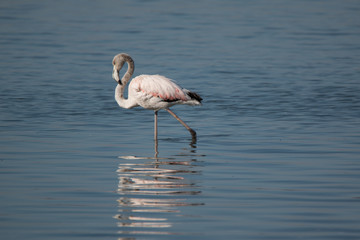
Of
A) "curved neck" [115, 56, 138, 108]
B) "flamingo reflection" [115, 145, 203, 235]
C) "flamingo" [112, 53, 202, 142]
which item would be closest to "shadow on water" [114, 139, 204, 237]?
"flamingo reflection" [115, 145, 203, 235]

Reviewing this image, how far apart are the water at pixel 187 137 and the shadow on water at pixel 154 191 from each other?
17 mm

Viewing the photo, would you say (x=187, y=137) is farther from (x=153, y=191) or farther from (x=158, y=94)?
(x=153, y=191)

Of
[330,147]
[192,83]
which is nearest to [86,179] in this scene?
[330,147]

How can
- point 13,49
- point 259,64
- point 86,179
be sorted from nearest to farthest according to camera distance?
point 86,179
point 259,64
point 13,49

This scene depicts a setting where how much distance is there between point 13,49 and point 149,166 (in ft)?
43.6

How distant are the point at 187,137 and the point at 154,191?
335 centimetres

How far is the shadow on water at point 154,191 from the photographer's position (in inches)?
234

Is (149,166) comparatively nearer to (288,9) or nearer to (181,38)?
(181,38)

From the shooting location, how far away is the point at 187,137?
10320 millimetres

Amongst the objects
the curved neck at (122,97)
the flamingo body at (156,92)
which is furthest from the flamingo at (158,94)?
the curved neck at (122,97)

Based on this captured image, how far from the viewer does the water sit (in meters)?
6.12

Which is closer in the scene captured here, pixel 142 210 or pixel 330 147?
pixel 142 210

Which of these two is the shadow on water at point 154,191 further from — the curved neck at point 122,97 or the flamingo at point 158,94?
the curved neck at point 122,97

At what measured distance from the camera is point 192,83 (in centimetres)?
1627
